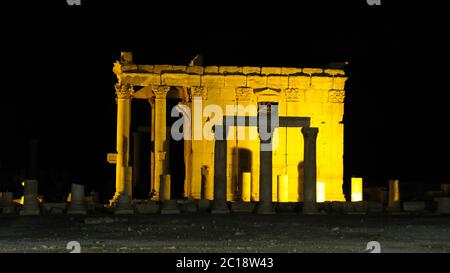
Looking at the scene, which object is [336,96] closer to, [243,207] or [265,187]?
[243,207]

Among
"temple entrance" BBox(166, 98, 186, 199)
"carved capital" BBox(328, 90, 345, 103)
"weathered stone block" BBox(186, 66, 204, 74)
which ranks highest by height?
"weathered stone block" BBox(186, 66, 204, 74)

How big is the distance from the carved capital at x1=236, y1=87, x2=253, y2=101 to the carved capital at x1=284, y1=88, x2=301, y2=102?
157 cm

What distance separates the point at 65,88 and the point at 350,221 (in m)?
38.3

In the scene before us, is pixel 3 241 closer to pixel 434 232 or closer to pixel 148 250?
pixel 148 250

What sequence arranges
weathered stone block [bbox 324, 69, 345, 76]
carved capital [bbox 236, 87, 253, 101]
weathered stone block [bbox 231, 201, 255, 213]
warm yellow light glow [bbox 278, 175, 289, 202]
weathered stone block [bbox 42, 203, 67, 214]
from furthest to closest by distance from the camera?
weathered stone block [bbox 324, 69, 345, 76] → carved capital [bbox 236, 87, 253, 101] → warm yellow light glow [bbox 278, 175, 289, 202] → weathered stone block [bbox 231, 201, 255, 213] → weathered stone block [bbox 42, 203, 67, 214]

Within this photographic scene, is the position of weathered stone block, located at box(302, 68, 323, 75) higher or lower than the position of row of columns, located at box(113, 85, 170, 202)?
higher

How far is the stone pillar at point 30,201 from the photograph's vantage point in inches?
1404

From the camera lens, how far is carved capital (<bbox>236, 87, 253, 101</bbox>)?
4753 cm

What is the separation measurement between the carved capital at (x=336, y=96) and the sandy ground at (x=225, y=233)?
13.9 metres

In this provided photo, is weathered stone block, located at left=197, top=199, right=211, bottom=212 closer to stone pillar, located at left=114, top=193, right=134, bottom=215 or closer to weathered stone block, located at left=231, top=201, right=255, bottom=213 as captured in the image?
weathered stone block, located at left=231, top=201, right=255, bottom=213

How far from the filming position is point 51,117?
69.8 m

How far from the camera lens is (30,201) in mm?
35969

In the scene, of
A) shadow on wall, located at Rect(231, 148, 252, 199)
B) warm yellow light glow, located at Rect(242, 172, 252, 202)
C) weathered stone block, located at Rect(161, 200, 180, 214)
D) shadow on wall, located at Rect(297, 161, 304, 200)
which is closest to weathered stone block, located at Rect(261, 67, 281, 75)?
shadow on wall, located at Rect(231, 148, 252, 199)

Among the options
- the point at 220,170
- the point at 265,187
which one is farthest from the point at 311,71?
the point at 265,187
